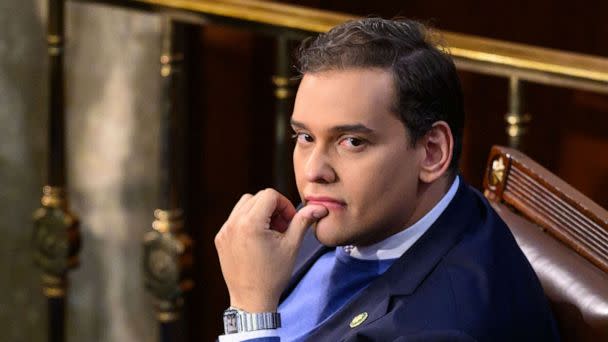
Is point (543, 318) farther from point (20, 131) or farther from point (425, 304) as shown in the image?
point (20, 131)

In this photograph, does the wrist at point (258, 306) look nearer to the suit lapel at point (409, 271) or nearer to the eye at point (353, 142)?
the suit lapel at point (409, 271)

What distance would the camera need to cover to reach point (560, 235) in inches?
88.5

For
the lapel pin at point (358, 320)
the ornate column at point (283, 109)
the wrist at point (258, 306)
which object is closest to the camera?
the lapel pin at point (358, 320)

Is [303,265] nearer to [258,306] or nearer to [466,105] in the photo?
[258,306]

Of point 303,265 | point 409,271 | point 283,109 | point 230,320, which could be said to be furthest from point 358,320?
point 283,109

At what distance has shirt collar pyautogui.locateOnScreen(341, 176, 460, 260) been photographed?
209cm

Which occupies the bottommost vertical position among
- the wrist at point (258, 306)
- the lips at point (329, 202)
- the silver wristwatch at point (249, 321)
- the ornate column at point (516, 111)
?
the silver wristwatch at point (249, 321)

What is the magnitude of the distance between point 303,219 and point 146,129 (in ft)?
6.93

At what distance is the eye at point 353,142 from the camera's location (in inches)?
80.8

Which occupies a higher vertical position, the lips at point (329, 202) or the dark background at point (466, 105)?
the lips at point (329, 202)

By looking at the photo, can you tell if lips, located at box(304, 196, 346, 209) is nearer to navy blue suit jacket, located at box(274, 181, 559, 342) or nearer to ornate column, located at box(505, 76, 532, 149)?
navy blue suit jacket, located at box(274, 181, 559, 342)

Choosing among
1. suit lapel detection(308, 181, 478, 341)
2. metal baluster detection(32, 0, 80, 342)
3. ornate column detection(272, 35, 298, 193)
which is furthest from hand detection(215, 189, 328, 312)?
metal baluster detection(32, 0, 80, 342)

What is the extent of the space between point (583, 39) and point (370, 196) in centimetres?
166

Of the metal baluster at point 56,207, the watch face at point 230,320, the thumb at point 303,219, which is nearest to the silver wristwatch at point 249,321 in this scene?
the watch face at point 230,320
